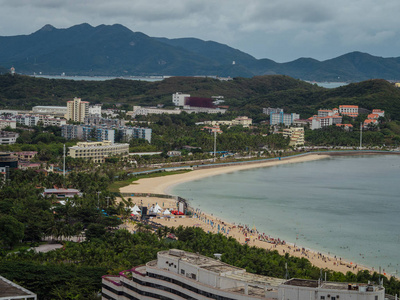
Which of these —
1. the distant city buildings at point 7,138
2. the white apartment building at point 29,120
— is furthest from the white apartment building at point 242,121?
the distant city buildings at point 7,138

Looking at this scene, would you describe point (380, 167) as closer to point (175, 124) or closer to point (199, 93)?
point (175, 124)

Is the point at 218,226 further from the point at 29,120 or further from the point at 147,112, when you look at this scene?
the point at 147,112

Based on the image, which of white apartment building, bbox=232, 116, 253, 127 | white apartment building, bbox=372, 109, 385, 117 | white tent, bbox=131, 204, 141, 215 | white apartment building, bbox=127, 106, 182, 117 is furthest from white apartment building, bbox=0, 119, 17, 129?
white apartment building, bbox=372, 109, 385, 117

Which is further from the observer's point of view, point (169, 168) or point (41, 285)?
point (169, 168)

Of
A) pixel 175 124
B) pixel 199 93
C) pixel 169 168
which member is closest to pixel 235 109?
pixel 199 93

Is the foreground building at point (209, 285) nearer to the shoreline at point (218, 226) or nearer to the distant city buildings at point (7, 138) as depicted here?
the shoreline at point (218, 226)

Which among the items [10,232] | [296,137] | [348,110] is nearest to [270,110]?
[348,110]

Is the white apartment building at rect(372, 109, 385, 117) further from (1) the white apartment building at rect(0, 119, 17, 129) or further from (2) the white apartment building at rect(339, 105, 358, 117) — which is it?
(1) the white apartment building at rect(0, 119, 17, 129)
